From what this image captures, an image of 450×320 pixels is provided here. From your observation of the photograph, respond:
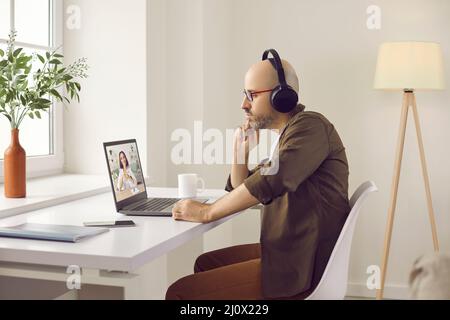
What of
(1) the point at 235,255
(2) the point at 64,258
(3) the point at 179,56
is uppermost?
(3) the point at 179,56

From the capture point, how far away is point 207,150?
10.5 ft

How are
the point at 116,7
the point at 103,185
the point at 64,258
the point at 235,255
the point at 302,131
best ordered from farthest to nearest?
the point at 116,7 → the point at 103,185 → the point at 235,255 → the point at 302,131 → the point at 64,258

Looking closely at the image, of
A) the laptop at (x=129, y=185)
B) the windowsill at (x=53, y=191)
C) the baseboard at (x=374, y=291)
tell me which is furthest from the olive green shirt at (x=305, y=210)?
the baseboard at (x=374, y=291)

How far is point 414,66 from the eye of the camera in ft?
9.84

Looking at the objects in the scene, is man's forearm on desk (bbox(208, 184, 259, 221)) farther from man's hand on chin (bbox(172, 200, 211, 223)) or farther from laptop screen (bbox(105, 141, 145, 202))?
laptop screen (bbox(105, 141, 145, 202))

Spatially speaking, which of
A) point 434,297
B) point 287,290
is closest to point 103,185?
point 287,290

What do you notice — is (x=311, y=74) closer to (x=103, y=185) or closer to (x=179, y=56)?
(x=179, y=56)

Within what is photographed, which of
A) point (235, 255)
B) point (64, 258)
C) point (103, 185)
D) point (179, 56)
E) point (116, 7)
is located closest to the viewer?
point (64, 258)

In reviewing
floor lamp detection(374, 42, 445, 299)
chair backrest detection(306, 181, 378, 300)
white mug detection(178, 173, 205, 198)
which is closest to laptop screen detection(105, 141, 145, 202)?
white mug detection(178, 173, 205, 198)

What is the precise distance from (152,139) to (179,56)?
465 mm

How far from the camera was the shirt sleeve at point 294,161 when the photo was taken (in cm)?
169

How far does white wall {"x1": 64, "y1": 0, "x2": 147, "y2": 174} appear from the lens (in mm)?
2852

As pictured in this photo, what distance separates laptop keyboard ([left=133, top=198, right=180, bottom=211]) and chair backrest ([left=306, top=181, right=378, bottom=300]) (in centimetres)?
59

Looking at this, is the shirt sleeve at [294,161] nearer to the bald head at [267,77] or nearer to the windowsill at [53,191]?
the bald head at [267,77]
